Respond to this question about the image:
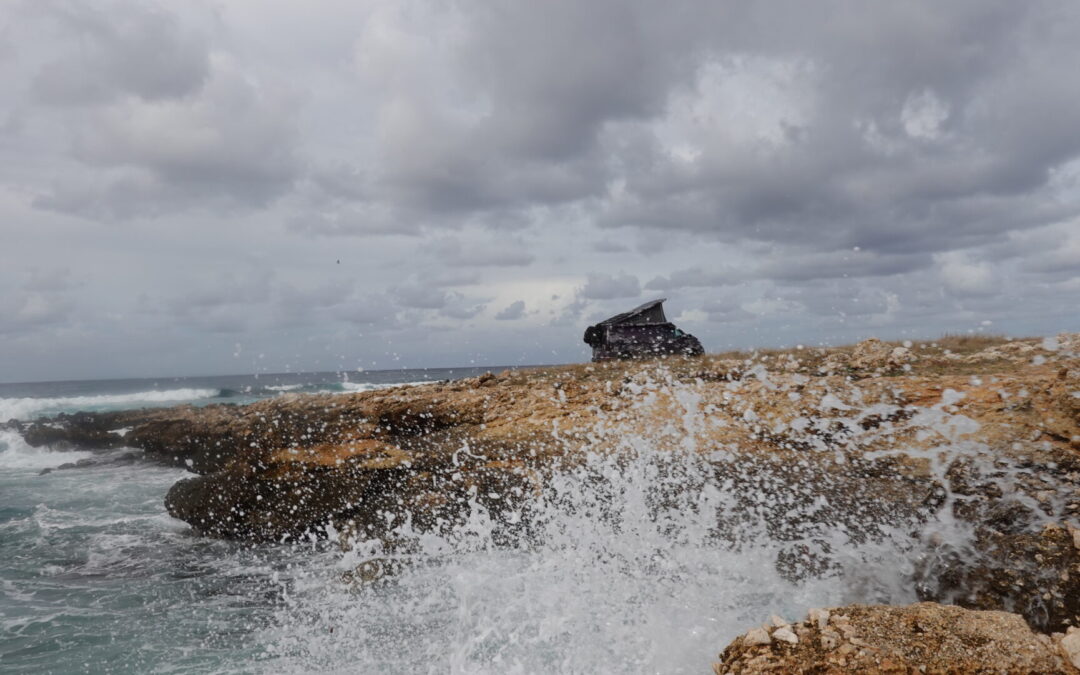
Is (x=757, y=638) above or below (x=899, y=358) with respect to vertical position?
below

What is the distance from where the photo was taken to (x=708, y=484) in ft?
26.9

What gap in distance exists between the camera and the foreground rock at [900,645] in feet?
10.2

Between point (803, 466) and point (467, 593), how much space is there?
16.4ft

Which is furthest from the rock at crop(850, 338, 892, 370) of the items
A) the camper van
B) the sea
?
the camper van

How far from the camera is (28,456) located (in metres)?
26.6

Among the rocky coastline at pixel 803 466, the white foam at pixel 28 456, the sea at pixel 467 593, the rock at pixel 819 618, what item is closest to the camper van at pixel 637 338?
the rocky coastline at pixel 803 466

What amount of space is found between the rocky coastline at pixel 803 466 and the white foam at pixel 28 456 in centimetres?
1598

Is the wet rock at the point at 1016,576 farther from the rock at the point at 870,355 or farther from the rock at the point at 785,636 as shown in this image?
the rock at the point at 870,355

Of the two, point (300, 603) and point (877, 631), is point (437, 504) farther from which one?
point (877, 631)

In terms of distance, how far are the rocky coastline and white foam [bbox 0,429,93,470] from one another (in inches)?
629

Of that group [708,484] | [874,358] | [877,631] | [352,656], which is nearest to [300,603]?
[352,656]

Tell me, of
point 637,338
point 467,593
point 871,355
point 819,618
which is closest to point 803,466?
point 871,355

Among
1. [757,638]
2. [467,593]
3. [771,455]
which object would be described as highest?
[771,455]

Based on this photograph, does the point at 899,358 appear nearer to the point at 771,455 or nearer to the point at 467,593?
the point at 771,455
